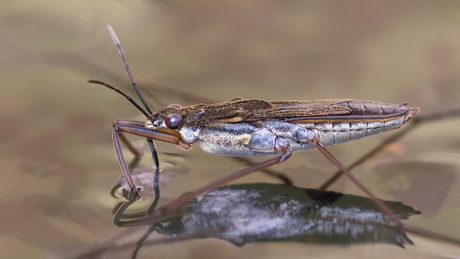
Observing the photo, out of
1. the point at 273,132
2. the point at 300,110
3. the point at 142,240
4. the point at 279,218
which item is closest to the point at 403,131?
the point at 300,110

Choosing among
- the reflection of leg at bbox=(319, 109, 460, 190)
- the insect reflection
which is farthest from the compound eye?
the reflection of leg at bbox=(319, 109, 460, 190)

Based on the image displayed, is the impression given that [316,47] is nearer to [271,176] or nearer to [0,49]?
[271,176]

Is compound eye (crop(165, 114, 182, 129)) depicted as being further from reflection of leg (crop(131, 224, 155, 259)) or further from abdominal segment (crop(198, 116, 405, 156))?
reflection of leg (crop(131, 224, 155, 259))

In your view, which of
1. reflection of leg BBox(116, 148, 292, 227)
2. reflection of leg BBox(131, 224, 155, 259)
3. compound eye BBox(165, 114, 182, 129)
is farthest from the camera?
compound eye BBox(165, 114, 182, 129)

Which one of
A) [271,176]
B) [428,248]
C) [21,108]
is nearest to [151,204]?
[271,176]

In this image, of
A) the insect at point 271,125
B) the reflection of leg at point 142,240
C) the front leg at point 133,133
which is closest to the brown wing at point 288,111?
the insect at point 271,125

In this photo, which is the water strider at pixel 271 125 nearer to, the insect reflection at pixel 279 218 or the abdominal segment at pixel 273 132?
the abdominal segment at pixel 273 132
